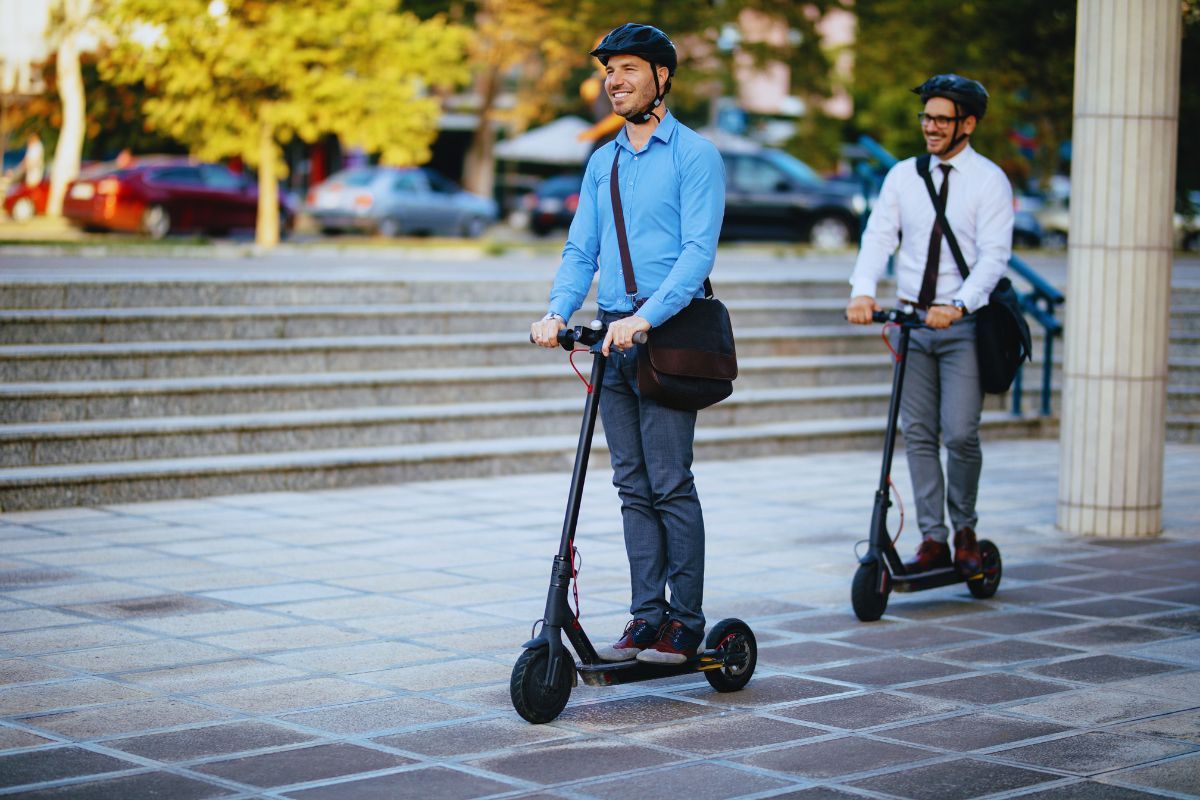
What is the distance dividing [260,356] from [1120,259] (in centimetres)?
526

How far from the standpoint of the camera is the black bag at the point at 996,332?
6859mm

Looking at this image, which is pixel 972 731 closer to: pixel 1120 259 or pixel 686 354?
pixel 686 354

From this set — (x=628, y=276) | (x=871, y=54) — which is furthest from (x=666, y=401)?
(x=871, y=54)

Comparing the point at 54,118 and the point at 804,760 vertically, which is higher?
the point at 54,118

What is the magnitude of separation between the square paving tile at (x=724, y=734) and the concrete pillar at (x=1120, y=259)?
159 inches

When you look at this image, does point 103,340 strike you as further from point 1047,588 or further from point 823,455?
point 1047,588

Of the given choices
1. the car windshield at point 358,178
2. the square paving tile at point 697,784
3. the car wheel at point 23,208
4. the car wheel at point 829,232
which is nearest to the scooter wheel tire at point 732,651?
the square paving tile at point 697,784

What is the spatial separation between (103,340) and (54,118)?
30514mm

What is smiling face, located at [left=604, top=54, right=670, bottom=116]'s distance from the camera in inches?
205

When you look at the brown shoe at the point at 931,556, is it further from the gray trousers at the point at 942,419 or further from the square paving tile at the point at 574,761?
the square paving tile at the point at 574,761

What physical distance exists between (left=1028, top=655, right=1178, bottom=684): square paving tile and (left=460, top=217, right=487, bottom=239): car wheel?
28.6 metres

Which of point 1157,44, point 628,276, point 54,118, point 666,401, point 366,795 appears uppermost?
point 54,118

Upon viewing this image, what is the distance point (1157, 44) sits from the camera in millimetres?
8422

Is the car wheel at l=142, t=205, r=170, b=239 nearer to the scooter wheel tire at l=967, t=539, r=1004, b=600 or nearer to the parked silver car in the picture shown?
the parked silver car
